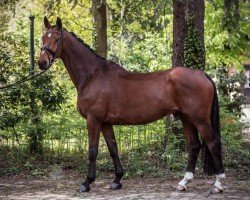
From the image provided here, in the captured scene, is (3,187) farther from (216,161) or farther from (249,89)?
(249,89)

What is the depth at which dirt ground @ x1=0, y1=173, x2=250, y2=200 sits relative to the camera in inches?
283

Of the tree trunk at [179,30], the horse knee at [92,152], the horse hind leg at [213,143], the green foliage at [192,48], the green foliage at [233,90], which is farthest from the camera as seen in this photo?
the green foliage at [233,90]

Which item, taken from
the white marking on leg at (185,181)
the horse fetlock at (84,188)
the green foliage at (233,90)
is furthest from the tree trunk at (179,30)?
the green foliage at (233,90)

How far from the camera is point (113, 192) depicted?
24.7 feet

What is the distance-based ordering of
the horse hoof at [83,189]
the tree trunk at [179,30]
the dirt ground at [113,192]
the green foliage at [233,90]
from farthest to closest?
the green foliage at [233,90], the tree trunk at [179,30], the horse hoof at [83,189], the dirt ground at [113,192]

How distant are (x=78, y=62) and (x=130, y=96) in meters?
0.96

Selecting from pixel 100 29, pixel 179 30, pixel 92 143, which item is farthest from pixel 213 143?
pixel 100 29

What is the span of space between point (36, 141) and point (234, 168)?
3887 mm

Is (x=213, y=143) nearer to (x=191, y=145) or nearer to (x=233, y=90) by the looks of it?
(x=191, y=145)

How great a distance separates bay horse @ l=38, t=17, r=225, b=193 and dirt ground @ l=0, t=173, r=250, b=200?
218 mm

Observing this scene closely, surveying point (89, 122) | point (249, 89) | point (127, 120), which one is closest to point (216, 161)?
point (127, 120)

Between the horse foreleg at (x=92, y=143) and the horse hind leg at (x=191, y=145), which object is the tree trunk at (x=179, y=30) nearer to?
the horse hind leg at (x=191, y=145)

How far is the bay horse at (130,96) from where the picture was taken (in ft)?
24.3

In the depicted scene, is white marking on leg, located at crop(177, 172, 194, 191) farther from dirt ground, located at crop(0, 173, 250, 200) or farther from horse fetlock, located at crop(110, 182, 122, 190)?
horse fetlock, located at crop(110, 182, 122, 190)
